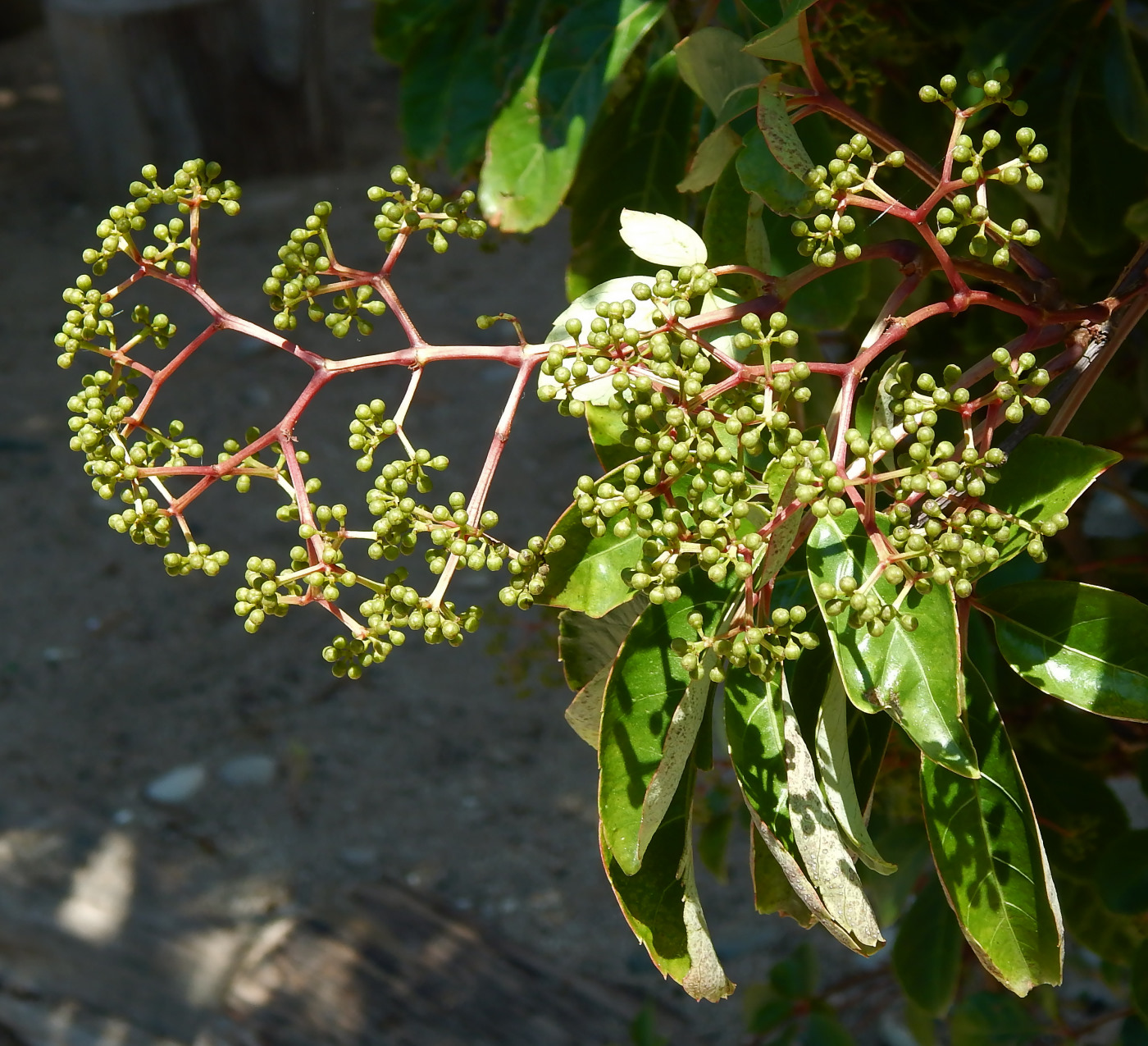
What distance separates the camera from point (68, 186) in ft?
17.7

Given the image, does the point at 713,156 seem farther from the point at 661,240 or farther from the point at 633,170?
the point at 633,170

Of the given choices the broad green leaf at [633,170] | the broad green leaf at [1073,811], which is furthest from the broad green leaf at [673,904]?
the broad green leaf at [1073,811]

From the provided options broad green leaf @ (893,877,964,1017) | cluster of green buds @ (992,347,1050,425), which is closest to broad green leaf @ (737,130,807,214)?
cluster of green buds @ (992,347,1050,425)

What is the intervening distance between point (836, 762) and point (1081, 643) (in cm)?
16

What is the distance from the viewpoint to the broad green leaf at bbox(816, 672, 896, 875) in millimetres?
719

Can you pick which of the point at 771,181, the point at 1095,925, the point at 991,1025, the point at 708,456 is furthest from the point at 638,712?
the point at 991,1025

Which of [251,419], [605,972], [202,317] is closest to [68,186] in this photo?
[202,317]

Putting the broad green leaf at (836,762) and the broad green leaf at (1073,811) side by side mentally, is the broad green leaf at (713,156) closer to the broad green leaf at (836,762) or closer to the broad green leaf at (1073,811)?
the broad green leaf at (836,762)

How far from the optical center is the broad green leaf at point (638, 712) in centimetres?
74

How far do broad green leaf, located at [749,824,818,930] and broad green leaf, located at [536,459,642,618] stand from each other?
193 mm

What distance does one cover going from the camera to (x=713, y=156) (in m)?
0.82

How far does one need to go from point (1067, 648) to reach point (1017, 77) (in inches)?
25.0

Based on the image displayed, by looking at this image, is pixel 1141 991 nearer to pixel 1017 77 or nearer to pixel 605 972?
pixel 1017 77

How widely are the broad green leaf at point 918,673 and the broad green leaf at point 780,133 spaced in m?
0.20
